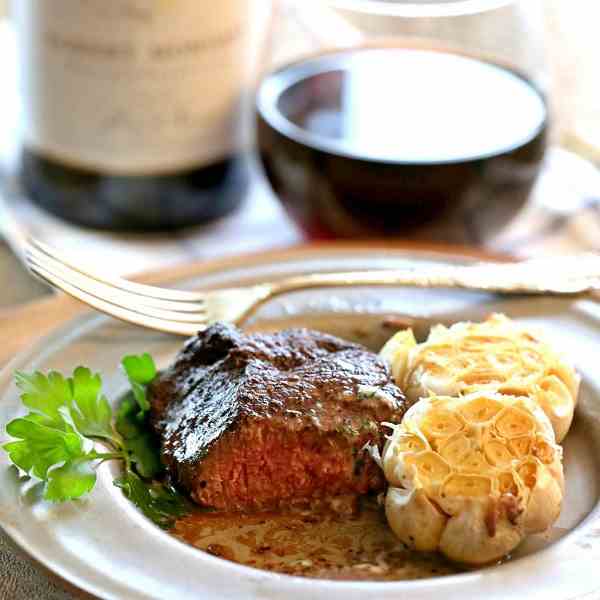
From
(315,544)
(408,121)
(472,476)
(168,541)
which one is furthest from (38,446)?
(408,121)

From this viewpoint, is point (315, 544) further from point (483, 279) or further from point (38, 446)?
point (483, 279)

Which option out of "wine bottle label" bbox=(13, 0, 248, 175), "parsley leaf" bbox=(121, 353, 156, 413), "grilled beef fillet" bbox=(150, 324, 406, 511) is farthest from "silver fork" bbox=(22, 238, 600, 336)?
"wine bottle label" bbox=(13, 0, 248, 175)

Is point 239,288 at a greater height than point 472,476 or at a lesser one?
lesser

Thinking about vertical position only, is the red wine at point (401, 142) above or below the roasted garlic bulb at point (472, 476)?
below

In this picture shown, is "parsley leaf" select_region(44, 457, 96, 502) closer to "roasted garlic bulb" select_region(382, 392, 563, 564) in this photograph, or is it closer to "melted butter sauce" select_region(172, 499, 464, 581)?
"melted butter sauce" select_region(172, 499, 464, 581)

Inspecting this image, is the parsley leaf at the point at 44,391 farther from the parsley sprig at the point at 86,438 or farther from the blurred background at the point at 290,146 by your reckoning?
the blurred background at the point at 290,146

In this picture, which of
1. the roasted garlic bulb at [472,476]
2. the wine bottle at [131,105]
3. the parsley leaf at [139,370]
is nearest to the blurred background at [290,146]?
the wine bottle at [131,105]
